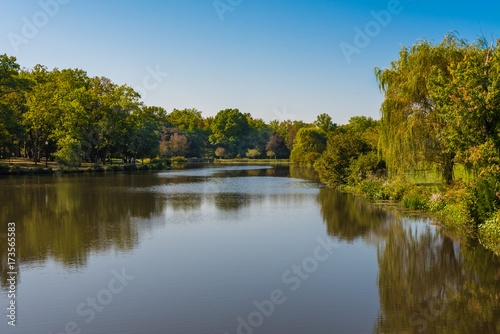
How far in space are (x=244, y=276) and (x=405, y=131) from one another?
15580mm

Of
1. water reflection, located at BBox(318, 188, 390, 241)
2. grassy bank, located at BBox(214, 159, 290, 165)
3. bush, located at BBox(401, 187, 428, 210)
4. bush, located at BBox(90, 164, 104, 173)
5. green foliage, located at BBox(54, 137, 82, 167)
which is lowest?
water reflection, located at BBox(318, 188, 390, 241)

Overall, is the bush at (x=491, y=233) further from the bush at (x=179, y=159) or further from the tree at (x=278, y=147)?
the tree at (x=278, y=147)

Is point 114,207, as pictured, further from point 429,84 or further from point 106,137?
point 106,137

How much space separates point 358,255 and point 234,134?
13448cm

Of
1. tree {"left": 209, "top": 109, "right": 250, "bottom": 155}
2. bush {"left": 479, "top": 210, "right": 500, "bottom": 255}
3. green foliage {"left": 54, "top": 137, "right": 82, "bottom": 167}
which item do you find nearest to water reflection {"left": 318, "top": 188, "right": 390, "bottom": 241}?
bush {"left": 479, "top": 210, "right": 500, "bottom": 255}

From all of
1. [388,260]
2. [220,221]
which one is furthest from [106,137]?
[388,260]

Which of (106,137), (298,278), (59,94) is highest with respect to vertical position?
(59,94)

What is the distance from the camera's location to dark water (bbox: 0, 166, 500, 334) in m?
8.58

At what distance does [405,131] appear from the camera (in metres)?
23.3

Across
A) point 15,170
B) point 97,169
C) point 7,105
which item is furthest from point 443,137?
point 7,105

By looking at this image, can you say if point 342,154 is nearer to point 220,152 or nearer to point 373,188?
point 373,188

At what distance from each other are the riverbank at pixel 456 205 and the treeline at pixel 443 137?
4cm

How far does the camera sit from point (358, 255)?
46.0 ft

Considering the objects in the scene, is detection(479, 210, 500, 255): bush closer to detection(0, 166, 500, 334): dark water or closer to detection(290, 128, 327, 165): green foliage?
detection(0, 166, 500, 334): dark water
